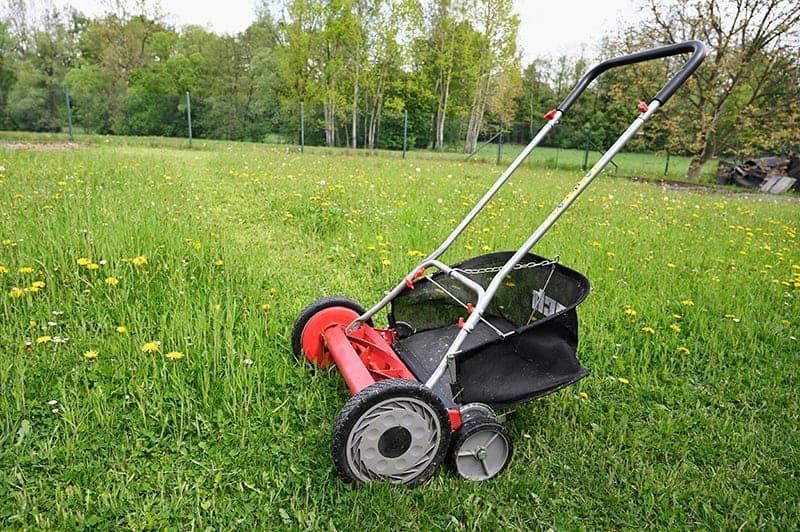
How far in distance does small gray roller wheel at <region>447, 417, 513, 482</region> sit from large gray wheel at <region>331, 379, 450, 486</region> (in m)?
0.08

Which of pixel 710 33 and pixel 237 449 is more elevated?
pixel 710 33

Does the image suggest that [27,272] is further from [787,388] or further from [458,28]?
[458,28]

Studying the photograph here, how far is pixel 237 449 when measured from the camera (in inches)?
83.4

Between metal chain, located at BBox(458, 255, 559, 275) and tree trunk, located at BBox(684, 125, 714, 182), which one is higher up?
tree trunk, located at BBox(684, 125, 714, 182)

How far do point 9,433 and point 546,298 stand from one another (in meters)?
2.34

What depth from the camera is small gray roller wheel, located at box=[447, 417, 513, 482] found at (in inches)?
80.7

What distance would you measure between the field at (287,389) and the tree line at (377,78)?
11.7 metres

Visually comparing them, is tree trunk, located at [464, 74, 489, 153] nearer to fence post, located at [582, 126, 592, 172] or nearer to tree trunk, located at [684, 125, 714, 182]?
fence post, located at [582, 126, 592, 172]

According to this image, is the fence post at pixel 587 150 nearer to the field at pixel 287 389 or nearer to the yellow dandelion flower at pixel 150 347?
the field at pixel 287 389

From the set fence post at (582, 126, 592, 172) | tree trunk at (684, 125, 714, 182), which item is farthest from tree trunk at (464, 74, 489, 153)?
tree trunk at (684, 125, 714, 182)

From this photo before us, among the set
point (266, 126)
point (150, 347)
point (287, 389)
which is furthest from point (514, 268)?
point (266, 126)

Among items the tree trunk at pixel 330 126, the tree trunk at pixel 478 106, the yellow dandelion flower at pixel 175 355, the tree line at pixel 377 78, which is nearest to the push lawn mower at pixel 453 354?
the yellow dandelion flower at pixel 175 355

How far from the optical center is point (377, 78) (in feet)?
94.5

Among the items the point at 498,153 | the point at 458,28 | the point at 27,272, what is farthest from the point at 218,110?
the point at 27,272
